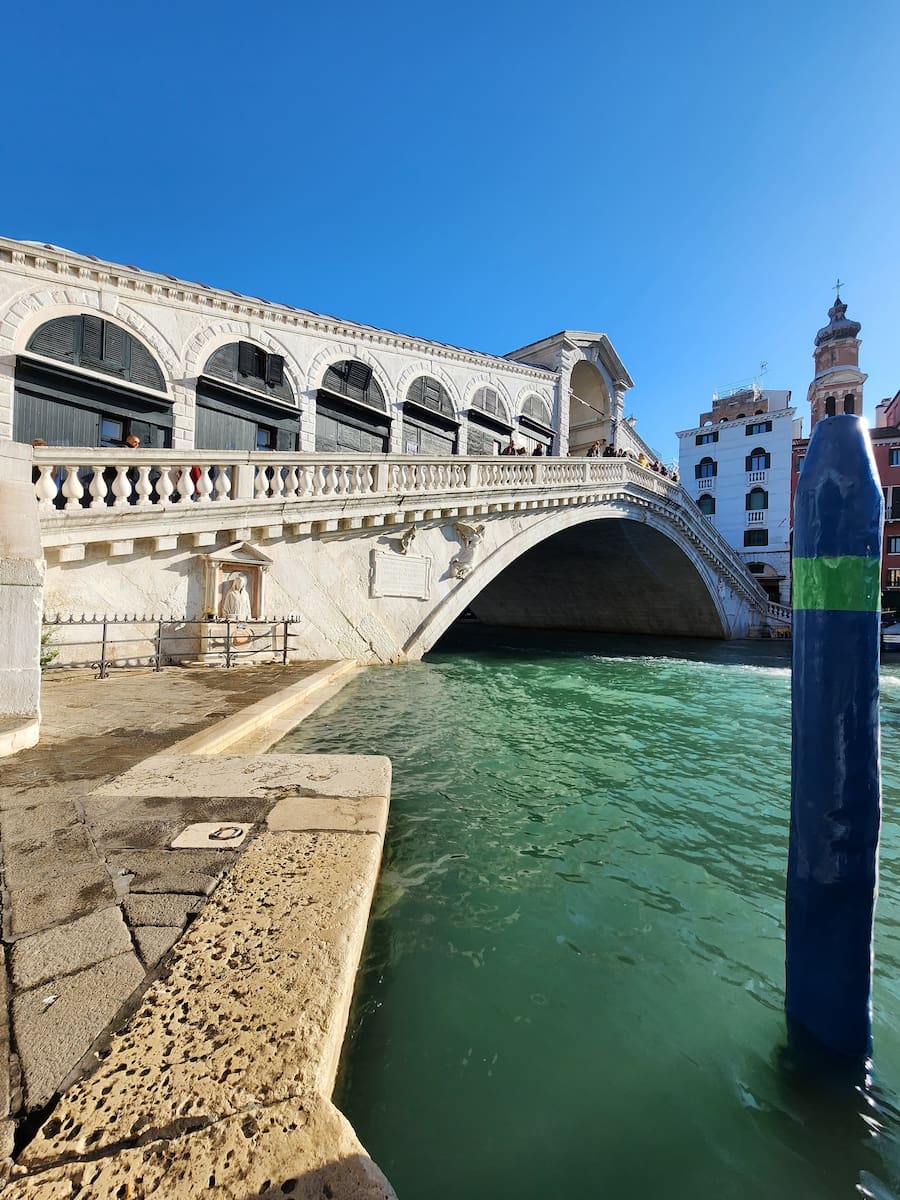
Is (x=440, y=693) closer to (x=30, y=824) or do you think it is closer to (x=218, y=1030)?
(x=30, y=824)

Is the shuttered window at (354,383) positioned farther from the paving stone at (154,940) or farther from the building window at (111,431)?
the paving stone at (154,940)

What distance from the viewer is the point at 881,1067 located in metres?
1.84

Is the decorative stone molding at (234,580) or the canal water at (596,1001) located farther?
the decorative stone molding at (234,580)

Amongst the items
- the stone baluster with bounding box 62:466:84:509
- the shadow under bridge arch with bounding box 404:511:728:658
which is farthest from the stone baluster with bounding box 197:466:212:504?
the shadow under bridge arch with bounding box 404:511:728:658

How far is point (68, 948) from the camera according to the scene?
165 cm

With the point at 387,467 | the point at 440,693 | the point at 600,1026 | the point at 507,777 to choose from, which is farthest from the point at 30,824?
the point at 387,467

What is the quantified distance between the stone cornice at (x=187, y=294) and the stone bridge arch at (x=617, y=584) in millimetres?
7250

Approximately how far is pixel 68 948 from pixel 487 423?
63.7 feet

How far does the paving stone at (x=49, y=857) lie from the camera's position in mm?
2068

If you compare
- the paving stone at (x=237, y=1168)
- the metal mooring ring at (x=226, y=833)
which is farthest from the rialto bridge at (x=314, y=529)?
the paving stone at (x=237, y=1168)

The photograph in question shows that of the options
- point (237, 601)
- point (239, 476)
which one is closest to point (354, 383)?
point (239, 476)

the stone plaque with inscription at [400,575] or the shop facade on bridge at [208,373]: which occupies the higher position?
the shop facade on bridge at [208,373]

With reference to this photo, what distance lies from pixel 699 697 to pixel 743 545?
94.1 feet

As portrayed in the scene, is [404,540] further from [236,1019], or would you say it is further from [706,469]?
[706,469]
